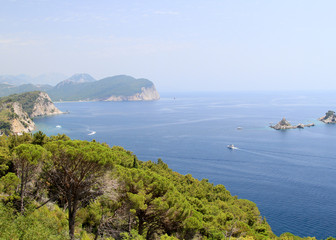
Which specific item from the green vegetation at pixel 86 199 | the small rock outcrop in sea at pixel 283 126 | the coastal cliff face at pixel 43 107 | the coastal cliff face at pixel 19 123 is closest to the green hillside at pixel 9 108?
the coastal cliff face at pixel 19 123

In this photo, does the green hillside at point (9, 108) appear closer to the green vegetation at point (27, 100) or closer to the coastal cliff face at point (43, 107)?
the green vegetation at point (27, 100)

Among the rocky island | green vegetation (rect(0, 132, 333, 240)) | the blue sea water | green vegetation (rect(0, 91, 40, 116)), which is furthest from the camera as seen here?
green vegetation (rect(0, 91, 40, 116))

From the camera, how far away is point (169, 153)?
254ft

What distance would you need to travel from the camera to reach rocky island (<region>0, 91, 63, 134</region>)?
107 meters

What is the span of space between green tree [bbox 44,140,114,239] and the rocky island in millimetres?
60406

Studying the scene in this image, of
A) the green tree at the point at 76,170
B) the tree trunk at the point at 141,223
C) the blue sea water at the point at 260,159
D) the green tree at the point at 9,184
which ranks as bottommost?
the blue sea water at the point at 260,159

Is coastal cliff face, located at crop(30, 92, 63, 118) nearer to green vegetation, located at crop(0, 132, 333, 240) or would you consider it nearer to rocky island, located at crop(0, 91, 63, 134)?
rocky island, located at crop(0, 91, 63, 134)

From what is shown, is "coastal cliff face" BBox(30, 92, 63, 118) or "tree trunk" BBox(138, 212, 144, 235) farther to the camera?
"coastal cliff face" BBox(30, 92, 63, 118)

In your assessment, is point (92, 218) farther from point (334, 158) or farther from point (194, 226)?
point (334, 158)

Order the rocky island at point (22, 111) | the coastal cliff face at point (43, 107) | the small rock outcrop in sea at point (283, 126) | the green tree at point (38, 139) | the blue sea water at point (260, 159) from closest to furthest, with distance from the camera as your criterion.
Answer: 1. the green tree at point (38, 139)
2. the blue sea water at point (260, 159)
3. the rocky island at point (22, 111)
4. the small rock outcrop in sea at point (283, 126)
5. the coastal cliff face at point (43, 107)

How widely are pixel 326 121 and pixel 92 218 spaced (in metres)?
143

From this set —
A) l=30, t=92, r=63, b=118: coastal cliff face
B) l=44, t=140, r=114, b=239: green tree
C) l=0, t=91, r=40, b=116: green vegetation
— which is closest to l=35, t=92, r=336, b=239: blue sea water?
l=44, t=140, r=114, b=239: green tree

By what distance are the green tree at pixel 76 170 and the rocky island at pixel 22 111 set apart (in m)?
60.4

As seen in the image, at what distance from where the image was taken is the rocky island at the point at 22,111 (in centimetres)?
10693
